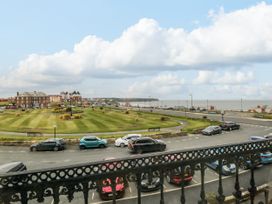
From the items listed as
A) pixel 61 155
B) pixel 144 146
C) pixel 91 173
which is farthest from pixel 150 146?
pixel 91 173

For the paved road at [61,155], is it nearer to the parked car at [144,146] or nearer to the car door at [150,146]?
the parked car at [144,146]

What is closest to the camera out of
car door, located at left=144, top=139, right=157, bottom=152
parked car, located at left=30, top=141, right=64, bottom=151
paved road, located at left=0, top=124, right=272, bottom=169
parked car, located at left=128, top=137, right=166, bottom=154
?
paved road, located at left=0, top=124, right=272, bottom=169

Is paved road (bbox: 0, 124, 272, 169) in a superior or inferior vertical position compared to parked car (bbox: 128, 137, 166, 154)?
inferior

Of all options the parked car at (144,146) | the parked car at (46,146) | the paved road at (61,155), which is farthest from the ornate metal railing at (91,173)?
the parked car at (46,146)

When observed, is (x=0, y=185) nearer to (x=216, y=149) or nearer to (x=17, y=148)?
(x=216, y=149)

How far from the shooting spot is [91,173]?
14.0 feet

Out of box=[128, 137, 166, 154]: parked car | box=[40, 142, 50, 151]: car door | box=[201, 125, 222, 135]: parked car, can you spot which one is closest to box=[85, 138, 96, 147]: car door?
box=[40, 142, 50, 151]: car door

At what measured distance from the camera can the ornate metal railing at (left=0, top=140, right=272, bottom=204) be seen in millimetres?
3893

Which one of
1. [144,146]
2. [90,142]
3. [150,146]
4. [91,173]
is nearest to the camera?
[91,173]

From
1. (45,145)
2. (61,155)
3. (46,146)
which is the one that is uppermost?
(45,145)

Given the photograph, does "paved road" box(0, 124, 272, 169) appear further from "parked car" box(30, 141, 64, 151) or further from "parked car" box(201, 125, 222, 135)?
"parked car" box(201, 125, 222, 135)

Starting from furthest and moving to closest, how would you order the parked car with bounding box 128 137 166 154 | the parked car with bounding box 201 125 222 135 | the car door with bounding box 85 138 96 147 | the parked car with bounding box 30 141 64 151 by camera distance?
the parked car with bounding box 201 125 222 135 < the car door with bounding box 85 138 96 147 < the parked car with bounding box 30 141 64 151 < the parked car with bounding box 128 137 166 154

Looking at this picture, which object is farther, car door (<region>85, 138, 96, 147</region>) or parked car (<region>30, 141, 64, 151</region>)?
car door (<region>85, 138, 96, 147</region>)

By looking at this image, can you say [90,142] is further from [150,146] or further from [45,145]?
[150,146]
